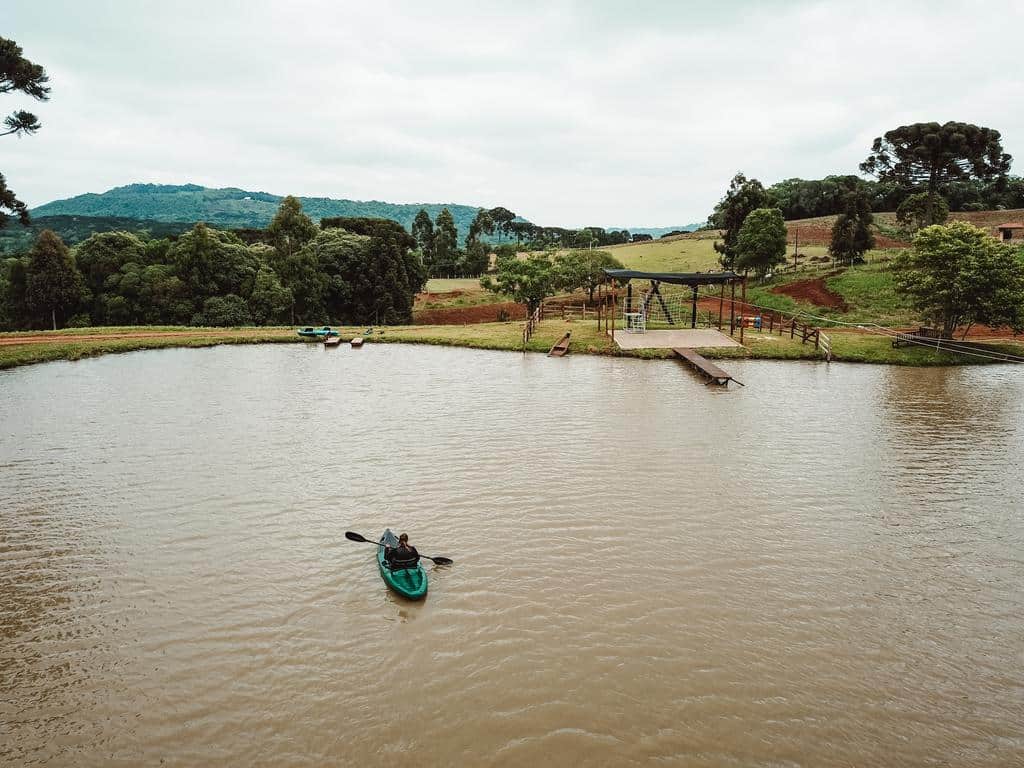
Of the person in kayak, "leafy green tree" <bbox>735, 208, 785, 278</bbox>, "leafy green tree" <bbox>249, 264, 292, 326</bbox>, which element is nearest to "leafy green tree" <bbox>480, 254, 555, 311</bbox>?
"leafy green tree" <bbox>249, 264, 292, 326</bbox>

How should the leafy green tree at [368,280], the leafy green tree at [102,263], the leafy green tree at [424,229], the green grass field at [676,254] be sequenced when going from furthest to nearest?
1. the leafy green tree at [424,229]
2. the green grass field at [676,254]
3. the leafy green tree at [368,280]
4. the leafy green tree at [102,263]

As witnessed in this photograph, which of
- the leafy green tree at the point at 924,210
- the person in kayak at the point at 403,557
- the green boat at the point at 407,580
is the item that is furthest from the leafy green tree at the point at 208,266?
the leafy green tree at the point at 924,210

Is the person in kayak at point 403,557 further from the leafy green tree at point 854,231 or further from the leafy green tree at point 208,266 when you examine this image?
the leafy green tree at point 854,231

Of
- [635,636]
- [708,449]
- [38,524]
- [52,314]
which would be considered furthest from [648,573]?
[52,314]

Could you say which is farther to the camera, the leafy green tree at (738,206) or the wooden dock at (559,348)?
the leafy green tree at (738,206)

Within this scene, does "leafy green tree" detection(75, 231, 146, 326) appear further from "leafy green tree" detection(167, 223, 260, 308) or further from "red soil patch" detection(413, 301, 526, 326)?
"red soil patch" detection(413, 301, 526, 326)

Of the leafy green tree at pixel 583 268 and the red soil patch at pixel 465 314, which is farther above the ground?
the leafy green tree at pixel 583 268

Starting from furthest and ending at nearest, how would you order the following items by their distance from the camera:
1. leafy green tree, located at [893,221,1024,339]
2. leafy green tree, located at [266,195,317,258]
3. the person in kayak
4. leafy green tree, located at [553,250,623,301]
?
1. leafy green tree, located at [553,250,623,301]
2. leafy green tree, located at [266,195,317,258]
3. leafy green tree, located at [893,221,1024,339]
4. the person in kayak

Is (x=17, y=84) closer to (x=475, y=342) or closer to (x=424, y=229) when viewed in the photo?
(x=475, y=342)
